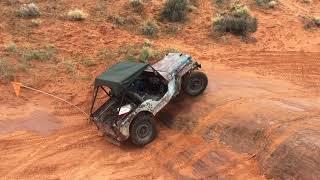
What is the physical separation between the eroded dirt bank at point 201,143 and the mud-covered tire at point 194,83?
0.21 meters

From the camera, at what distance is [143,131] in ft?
39.7

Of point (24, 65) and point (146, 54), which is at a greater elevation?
point (146, 54)

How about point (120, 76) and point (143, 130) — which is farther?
point (143, 130)

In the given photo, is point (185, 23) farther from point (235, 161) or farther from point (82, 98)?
point (235, 161)

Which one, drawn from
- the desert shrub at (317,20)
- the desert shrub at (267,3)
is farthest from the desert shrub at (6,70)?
the desert shrub at (317,20)

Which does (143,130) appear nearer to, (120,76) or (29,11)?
(120,76)

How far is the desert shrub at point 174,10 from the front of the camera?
62.2ft

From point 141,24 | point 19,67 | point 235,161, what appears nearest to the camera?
point 235,161

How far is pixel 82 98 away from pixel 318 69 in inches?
273

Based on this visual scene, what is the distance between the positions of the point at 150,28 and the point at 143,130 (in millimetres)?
6635

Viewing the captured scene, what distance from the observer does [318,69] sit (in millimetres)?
15391

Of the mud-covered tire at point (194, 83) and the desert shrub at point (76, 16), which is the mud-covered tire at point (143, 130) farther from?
the desert shrub at point (76, 16)

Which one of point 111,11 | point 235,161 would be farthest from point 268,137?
point 111,11

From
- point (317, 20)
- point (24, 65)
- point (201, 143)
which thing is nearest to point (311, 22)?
point (317, 20)
